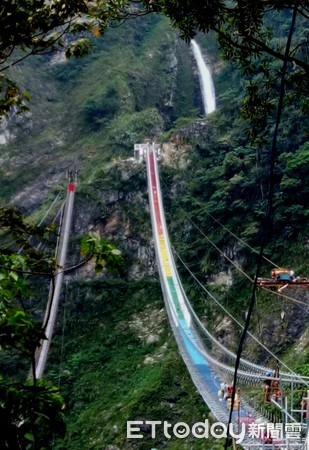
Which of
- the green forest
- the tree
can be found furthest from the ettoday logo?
the tree

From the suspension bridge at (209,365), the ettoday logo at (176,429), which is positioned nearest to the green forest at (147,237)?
the ettoday logo at (176,429)

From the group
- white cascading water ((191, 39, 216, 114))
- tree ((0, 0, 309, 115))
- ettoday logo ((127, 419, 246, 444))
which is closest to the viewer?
tree ((0, 0, 309, 115))

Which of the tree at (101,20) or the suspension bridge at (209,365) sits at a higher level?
the tree at (101,20)

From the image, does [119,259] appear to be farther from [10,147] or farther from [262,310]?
[10,147]

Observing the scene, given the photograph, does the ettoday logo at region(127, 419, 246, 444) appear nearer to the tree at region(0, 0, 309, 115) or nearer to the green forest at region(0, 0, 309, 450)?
the green forest at region(0, 0, 309, 450)

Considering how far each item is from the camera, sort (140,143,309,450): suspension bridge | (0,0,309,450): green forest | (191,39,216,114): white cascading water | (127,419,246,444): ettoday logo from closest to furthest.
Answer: (140,143,309,450): suspension bridge, (127,419,246,444): ettoday logo, (0,0,309,450): green forest, (191,39,216,114): white cascading water

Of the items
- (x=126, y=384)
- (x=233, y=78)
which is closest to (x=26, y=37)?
(x=126, y=384)

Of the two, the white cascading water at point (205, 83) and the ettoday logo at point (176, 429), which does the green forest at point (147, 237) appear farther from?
the white cascading water at point (205, 83)

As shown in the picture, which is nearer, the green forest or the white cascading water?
the green forest
